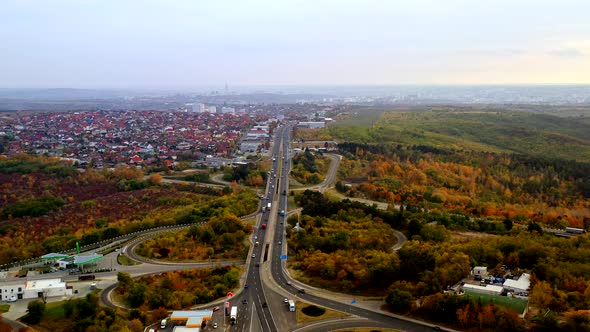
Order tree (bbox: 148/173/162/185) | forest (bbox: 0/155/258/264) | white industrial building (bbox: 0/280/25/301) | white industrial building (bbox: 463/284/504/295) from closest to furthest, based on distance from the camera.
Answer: white industrial building (bbox: 463/284/504/295) → white industrial building (bbox: 0/280/25/301) → forest (bbox: 0/155/258/264) → tree (bbox: 148/173/162/185)

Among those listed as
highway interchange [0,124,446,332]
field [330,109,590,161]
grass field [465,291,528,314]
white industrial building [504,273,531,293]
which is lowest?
highway interchange [0,124,446,332]

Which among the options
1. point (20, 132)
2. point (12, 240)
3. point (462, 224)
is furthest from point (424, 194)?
point (20, 132)

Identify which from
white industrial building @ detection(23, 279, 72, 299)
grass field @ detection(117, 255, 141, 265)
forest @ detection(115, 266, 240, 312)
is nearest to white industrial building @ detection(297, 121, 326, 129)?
grass field @ detection(117, 255, 141, 265)

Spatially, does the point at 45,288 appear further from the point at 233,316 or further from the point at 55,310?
the point at 233,316

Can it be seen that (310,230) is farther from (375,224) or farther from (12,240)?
(12,240)

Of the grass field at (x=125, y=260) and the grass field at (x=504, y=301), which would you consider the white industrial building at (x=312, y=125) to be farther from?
the grass field at (x=504, y=301)

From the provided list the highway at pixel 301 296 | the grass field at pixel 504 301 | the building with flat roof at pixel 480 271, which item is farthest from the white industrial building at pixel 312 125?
the grass field at pixel 504 301

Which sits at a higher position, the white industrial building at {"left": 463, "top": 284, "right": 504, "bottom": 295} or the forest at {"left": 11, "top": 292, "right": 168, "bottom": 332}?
the white industrial building at {"left": 463, "top": 284, "right": 504, "bottom": 295}

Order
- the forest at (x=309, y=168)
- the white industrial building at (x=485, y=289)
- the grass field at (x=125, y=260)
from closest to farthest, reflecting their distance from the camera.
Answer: the white industrial building at (x=485, y=289)
the grass field at (x=125, y=260)
the forest at (x=309, y=168)

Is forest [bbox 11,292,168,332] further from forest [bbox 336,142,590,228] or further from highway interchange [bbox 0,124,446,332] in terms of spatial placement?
forest [bbox 336,142,590,228]
